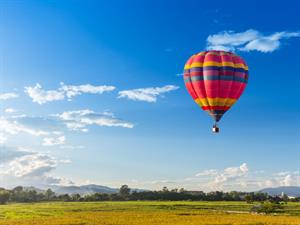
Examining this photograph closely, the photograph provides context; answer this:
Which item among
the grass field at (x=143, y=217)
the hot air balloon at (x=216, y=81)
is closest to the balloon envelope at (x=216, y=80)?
the hot air balloon at (x=216, y=81)

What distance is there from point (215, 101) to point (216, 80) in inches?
85.1

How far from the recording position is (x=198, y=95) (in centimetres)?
5106

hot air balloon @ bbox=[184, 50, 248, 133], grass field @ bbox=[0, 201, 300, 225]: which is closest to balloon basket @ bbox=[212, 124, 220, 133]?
hot air balloon @ bbox=[184, 50, 248, 133]

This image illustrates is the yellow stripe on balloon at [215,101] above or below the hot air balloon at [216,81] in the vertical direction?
below

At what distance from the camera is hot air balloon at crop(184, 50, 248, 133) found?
5003cm

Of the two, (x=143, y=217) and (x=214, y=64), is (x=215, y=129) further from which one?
(x=143, y=217)

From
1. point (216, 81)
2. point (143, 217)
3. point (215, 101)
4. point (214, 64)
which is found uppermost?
point (214, 64)

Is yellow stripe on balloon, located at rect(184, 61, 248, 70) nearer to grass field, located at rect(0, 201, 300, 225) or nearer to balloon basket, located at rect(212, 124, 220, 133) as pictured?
balloon basket, located at rect(212, 124, 220, 133)

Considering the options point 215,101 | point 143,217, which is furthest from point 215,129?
point 143,217

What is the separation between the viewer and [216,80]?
4994 centimetres

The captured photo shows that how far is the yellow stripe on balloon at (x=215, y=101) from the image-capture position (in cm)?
5000

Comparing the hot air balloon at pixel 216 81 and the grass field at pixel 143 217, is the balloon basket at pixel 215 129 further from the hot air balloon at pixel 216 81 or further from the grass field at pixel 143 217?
the grass field at pixel 143 217

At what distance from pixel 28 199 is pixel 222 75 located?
14161 centimetres

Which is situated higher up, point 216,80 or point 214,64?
point 214,64
